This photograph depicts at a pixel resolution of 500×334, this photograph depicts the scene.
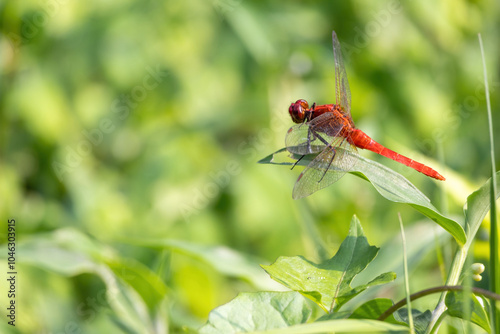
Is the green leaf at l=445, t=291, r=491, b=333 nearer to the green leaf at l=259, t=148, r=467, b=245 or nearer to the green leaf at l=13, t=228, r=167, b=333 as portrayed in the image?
the green leaf at l=259, t=148, r=467, b=245

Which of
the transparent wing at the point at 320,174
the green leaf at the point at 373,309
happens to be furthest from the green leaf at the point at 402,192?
the transparent wing at the point at 320,174

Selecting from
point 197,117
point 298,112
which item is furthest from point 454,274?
point 197,117

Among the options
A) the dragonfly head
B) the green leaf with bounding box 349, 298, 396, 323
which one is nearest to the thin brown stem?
the green leaf with bounding box 349, 298, 396, 323

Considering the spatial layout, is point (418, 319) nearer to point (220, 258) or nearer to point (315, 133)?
point (220, 258)

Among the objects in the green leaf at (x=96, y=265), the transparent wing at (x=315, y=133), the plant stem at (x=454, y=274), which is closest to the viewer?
the plant stem at (x=454, y=274)

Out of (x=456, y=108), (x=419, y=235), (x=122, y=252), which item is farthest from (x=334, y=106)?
(x=456, y=108)

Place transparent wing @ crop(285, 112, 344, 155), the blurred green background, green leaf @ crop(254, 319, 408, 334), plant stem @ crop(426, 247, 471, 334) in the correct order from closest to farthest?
green leaf @ crop(254, 319, 408, 334)
plant stem @ crop(426, 247, 471, 334)
transparent wing @ crop(285, 112, 344, 155)
the blurred green background

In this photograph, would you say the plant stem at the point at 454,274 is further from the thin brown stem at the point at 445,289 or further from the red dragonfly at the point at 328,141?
the red dragonfly at the point at 328,141
